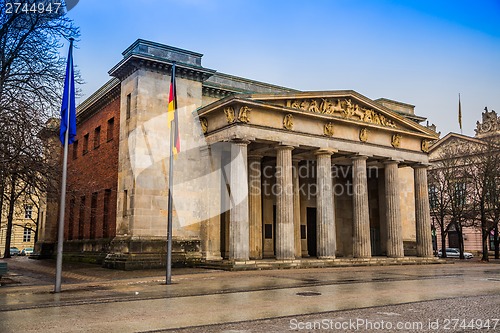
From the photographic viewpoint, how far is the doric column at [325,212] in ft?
99.0

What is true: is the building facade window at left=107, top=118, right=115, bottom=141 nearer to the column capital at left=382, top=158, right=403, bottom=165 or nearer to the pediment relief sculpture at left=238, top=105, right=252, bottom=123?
the pediment relief sculpture at left=238, top=105, right=252, bottom=123

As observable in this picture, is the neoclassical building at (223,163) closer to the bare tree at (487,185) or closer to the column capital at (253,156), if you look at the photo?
the column capital at (253,156)

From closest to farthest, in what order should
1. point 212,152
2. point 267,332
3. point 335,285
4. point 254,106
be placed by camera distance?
point 267,332
point 335,285
point 254,106
point 212,152

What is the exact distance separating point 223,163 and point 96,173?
9.94 m

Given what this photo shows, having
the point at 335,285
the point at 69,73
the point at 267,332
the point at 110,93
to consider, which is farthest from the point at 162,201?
the point at 267,332

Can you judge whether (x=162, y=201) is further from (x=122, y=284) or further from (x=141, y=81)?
(x=122, y=284)

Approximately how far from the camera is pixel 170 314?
10539mm

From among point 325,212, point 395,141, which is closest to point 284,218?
point 325,212

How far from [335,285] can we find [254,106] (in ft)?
43.5

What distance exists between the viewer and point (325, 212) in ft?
100

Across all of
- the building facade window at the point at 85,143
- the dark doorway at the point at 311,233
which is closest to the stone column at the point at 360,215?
the dark doorway at the point at 311,233

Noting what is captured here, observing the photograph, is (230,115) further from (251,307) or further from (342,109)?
(251,307)

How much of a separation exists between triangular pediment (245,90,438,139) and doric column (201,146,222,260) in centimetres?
529

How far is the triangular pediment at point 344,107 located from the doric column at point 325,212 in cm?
289
